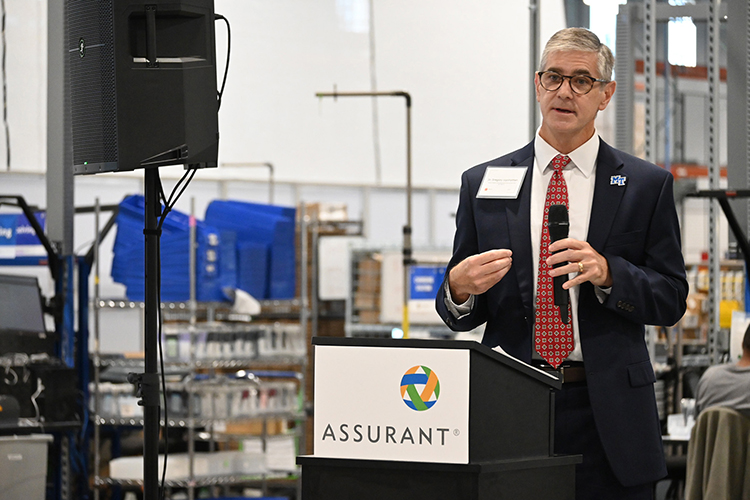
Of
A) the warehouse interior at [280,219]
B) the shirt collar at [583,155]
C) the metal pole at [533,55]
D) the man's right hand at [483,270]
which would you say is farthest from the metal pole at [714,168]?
the man's right hand at [483,270]

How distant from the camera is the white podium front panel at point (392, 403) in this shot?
138 centimetres

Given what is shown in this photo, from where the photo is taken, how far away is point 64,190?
15.2 feet

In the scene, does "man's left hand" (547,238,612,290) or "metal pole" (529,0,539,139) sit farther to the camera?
"metal pole" (529,0,539,139)

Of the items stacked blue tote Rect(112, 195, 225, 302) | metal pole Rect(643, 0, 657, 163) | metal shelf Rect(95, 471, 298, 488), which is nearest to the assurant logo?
metal pole Rect(643, 0, 657, 163)

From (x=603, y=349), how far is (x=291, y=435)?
14.7 feet

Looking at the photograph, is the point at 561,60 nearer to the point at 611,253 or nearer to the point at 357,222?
the point at 611,253

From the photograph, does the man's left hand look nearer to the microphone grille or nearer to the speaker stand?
the microphone grille

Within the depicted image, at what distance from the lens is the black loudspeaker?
2.24 meters

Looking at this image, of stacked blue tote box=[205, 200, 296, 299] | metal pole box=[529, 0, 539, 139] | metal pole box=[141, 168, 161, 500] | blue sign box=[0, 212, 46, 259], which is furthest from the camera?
stacked blue tote box=[205, 200, 296, 299]

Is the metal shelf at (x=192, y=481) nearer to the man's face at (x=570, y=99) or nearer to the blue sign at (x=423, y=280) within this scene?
the blue sign at (x=423, y=280)

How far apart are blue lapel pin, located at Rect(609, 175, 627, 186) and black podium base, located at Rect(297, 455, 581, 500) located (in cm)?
61

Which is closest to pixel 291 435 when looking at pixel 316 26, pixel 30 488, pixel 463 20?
pixel 30 488

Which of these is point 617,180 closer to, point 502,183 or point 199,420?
point 502,183

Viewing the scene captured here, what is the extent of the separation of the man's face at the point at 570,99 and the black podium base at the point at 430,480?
0.70m
